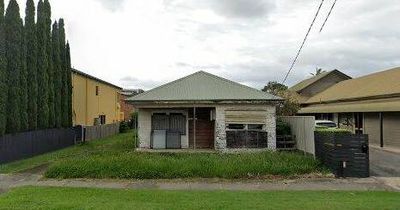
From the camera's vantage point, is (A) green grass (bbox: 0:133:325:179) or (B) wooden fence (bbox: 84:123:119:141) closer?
(A) green grass (bbox: 0:133:325:179)

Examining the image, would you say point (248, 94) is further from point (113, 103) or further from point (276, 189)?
point (113, 103)

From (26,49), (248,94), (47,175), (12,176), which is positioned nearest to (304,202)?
(47,175)

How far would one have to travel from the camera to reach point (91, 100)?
3894 cm

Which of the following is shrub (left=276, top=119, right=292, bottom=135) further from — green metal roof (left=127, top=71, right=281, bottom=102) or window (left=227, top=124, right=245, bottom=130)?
window (left=227, top=124, right=245, bottom=130)

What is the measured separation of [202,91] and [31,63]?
982 centimetres

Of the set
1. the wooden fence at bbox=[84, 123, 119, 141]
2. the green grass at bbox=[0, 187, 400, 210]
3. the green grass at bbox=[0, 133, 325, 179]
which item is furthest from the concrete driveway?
the wooden fence at bbox=[84, 123, 119, 141]

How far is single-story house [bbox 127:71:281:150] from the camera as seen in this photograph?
22.5 meters

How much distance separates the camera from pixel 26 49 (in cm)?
2352

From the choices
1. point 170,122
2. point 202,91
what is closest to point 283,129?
point 202,91

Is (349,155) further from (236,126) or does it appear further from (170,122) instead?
(170,122)

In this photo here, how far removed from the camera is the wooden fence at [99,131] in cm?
3390

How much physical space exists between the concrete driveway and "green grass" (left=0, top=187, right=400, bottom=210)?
167 inches

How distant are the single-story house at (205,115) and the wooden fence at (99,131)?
11.0 meters

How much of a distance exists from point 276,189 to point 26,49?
16.8m
